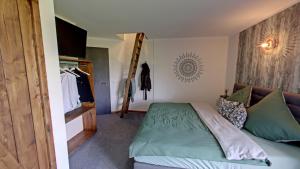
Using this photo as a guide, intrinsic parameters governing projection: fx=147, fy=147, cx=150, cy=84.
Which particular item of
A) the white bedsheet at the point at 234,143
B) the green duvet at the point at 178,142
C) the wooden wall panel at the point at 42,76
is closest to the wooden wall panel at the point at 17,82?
the wooden wall panel at the point at 42,76

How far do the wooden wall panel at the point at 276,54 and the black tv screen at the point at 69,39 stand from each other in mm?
3075

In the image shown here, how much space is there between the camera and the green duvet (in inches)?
56.9

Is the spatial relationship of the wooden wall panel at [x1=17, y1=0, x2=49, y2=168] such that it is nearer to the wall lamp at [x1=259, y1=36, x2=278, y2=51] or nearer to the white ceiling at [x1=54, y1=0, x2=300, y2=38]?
→ the white ceiling at [x1=54, y1=0, x2=300, y2=38]

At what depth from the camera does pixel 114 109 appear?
14.8 ft

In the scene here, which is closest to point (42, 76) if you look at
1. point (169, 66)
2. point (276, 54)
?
point (276, 54)

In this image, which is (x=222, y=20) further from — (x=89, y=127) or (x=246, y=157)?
(x=89, y=127)

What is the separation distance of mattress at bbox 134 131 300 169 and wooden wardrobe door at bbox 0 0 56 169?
0.95 meters

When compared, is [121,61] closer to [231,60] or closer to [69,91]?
[69,91]

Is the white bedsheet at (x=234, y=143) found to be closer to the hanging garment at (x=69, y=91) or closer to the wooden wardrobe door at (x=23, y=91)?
the wooden wardrobe door at (x=23, y=91)

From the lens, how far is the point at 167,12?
2.10 m

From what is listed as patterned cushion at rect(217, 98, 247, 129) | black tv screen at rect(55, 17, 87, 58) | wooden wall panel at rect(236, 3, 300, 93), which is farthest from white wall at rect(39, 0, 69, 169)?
wooden wall panel at rect(236, 3, 300, 93)

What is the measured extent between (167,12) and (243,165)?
202 centimetres

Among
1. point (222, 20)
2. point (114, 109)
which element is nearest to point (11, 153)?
point (222, 20)

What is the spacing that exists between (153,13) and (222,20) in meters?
1.23
